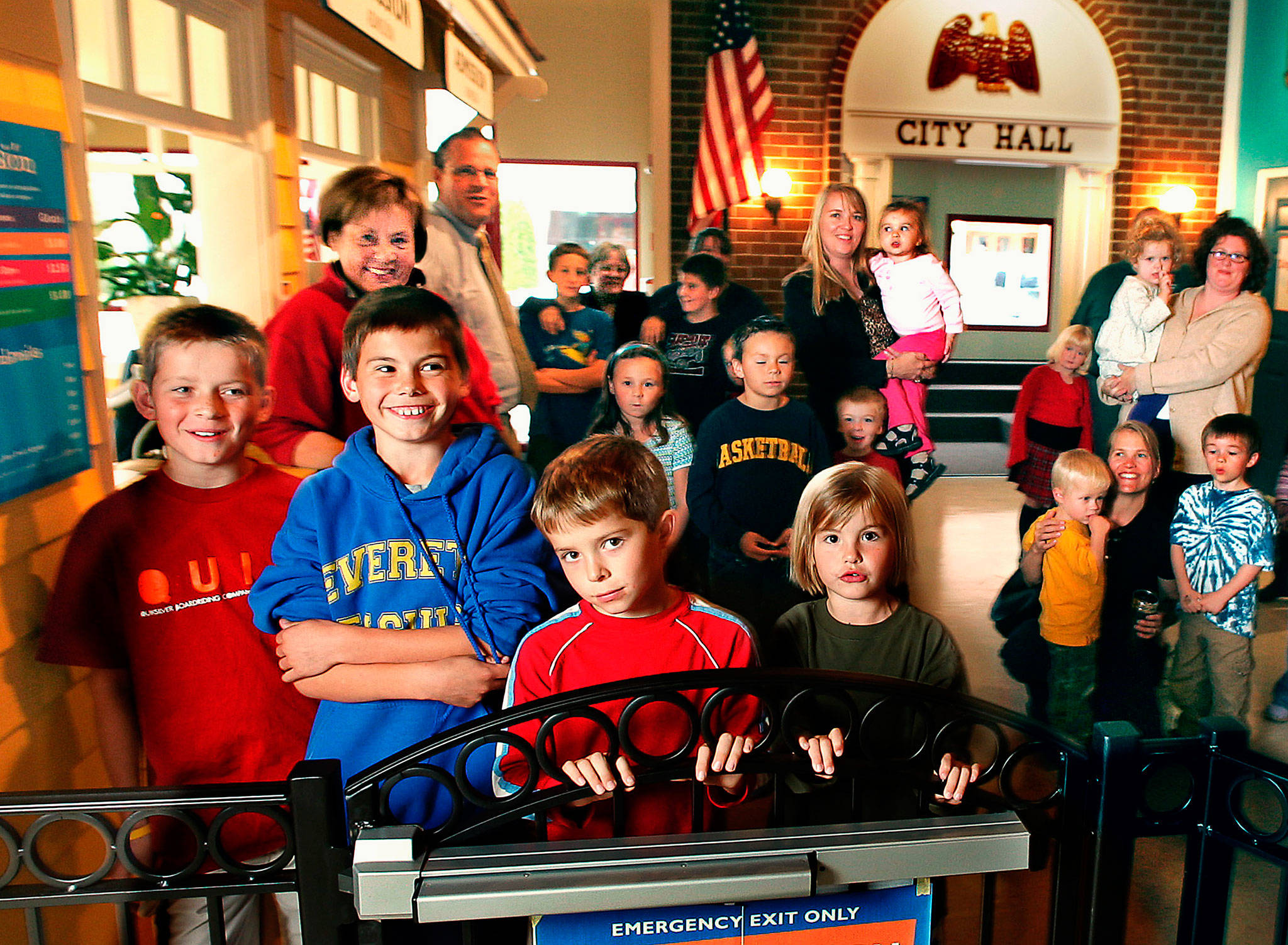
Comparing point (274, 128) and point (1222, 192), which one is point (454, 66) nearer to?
point (274, 128)

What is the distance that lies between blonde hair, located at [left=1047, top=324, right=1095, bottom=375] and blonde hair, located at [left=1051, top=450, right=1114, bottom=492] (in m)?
0.60

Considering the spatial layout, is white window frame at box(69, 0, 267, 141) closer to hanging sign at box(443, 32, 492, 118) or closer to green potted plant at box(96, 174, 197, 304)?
green potted plant at box(96, 174, 197, 304)

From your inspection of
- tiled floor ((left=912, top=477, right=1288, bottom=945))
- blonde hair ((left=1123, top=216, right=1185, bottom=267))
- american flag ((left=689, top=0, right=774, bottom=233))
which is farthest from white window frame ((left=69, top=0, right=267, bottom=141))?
blonde hair ((left=1123, top=216, right=1185, bottom=267))

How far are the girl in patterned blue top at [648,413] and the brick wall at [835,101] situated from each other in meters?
1.30

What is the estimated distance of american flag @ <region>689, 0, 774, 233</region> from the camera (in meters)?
3.13

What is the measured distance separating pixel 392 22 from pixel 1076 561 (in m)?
1.99

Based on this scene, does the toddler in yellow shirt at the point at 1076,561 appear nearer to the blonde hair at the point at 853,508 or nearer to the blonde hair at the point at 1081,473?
the blonde hair at the point at 1081,473

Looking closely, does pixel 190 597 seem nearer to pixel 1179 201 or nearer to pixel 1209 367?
pixel 1209 367

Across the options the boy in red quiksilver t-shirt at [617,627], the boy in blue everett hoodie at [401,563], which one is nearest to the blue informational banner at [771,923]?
the boy in red quiksilver t-shirt at [617,627]

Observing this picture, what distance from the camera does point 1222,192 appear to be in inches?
115

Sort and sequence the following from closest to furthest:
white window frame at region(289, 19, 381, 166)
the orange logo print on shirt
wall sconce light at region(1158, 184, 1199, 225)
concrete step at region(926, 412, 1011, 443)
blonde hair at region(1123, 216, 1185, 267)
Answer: the orange logo print on shirt
white window frame at region(289, 19, 381, 166)
blonde hair at region(1123, 216, 1185, 267)
wall sconce light at region(1158, 184, 1199, 225)
concrete step at region(926, 412, 1011, 443)

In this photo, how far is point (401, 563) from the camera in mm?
970

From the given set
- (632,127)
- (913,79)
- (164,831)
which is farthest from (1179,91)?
(164,831)

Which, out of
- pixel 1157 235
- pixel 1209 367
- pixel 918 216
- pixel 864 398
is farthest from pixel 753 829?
pixel 1157 235
